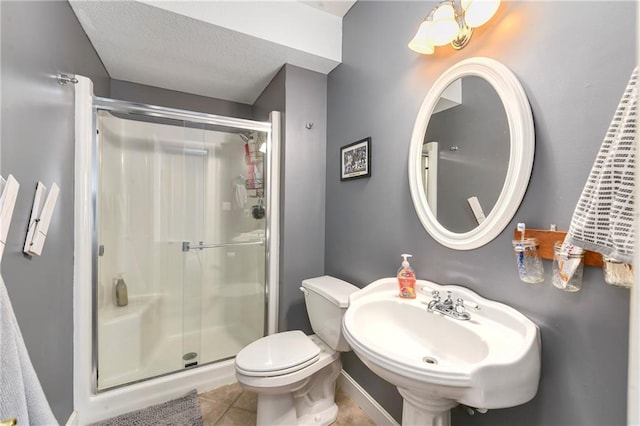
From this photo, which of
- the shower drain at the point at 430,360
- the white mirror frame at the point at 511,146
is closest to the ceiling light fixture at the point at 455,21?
the white mirror frame at the point at 511,146

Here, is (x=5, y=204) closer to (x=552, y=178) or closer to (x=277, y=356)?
(x=277, y=356)

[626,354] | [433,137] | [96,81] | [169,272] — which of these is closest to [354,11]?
[433,137]

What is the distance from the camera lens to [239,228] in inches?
78.0

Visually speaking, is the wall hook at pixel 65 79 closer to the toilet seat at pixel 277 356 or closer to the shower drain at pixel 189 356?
the toilet seat at pixel 277 356

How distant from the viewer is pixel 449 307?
96 centimetres

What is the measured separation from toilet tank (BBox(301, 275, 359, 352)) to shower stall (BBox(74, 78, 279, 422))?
43cm

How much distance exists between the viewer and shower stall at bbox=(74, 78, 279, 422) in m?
1.58

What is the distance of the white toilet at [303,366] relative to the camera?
120 centimetres

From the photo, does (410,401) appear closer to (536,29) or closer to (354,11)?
(536,29)

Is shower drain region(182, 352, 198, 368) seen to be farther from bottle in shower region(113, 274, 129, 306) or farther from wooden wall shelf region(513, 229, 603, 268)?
wooden wall shelf region(513, 229, 603, 268)

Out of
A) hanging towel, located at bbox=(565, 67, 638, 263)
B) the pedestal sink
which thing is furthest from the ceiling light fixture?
the pedestal sink

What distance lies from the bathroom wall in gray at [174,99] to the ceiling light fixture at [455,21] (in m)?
1.94

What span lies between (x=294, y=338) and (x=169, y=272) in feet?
3.74

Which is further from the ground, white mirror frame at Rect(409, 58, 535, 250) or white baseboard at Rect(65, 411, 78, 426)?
white mirror frame at Rect(409, 58, 535, 250)
